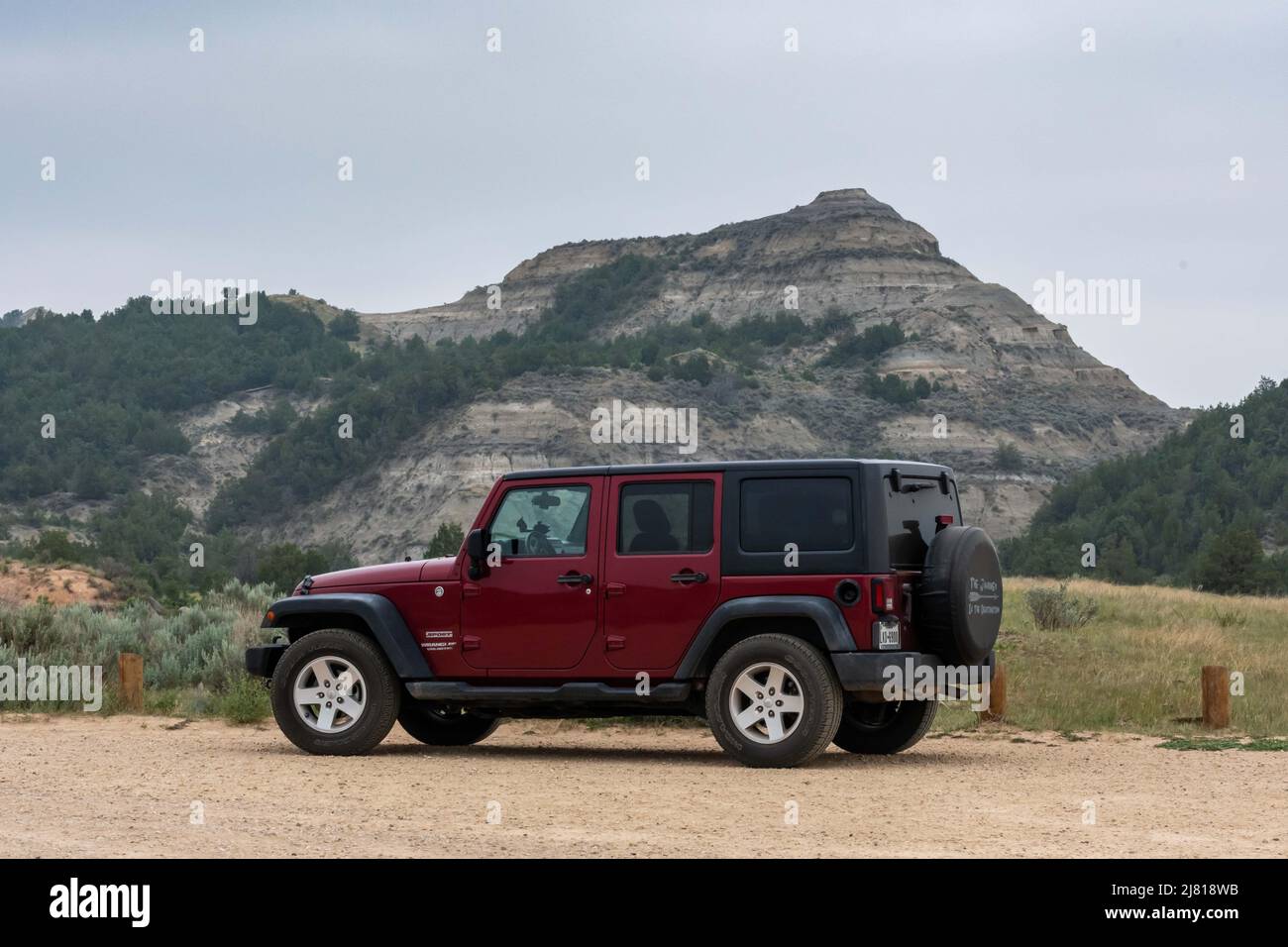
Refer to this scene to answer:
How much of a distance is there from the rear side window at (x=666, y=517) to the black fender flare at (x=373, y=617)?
5.79 feet

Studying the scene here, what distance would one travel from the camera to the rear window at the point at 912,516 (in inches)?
457

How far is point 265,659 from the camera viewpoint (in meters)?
13.0

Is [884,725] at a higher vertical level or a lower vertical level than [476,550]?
lower

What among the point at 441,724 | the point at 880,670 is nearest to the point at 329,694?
the point at 441,724

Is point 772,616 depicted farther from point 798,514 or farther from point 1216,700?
point 1216,700

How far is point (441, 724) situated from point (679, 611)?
111 inches

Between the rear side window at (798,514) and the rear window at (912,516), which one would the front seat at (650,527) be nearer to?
the rear side window at (798,514)

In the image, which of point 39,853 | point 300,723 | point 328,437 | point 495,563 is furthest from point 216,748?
point 328,437

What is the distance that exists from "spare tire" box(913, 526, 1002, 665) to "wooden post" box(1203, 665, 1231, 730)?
3.55 m

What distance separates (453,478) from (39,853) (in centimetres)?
8059
